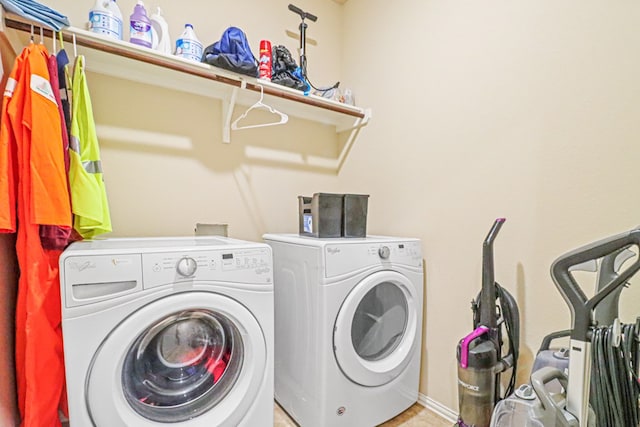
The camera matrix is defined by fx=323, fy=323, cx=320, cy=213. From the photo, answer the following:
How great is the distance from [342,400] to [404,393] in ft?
1.35

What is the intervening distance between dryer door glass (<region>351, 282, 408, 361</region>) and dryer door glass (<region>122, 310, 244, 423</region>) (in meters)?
0.63

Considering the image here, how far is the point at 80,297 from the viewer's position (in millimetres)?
967

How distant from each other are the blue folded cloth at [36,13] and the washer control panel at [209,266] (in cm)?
→ 97

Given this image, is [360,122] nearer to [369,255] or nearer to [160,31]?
[369,255]

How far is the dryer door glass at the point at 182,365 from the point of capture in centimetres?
112

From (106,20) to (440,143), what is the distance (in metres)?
1.67

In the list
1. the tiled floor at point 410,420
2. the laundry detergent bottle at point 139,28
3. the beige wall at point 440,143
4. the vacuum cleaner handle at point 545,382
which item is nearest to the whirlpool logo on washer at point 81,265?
the beige wall at point 440,143

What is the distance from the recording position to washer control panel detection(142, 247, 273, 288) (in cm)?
106

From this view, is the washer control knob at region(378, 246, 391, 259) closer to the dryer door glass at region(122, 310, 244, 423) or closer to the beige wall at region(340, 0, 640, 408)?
the beige wall at region(340, 0, 640, 408)

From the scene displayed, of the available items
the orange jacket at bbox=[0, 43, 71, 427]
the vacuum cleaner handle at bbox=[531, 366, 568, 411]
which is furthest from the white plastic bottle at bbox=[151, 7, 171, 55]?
the vacuum cleaner handle at bbox=[531, 366, 568, 411]

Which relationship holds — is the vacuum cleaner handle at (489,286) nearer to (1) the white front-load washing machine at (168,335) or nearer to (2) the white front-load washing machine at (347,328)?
(2) the white front-load washing machine at (347,328)

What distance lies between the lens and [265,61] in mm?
1804

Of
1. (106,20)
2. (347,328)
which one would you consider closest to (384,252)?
(347,328)

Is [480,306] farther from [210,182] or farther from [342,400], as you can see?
[210,182]
